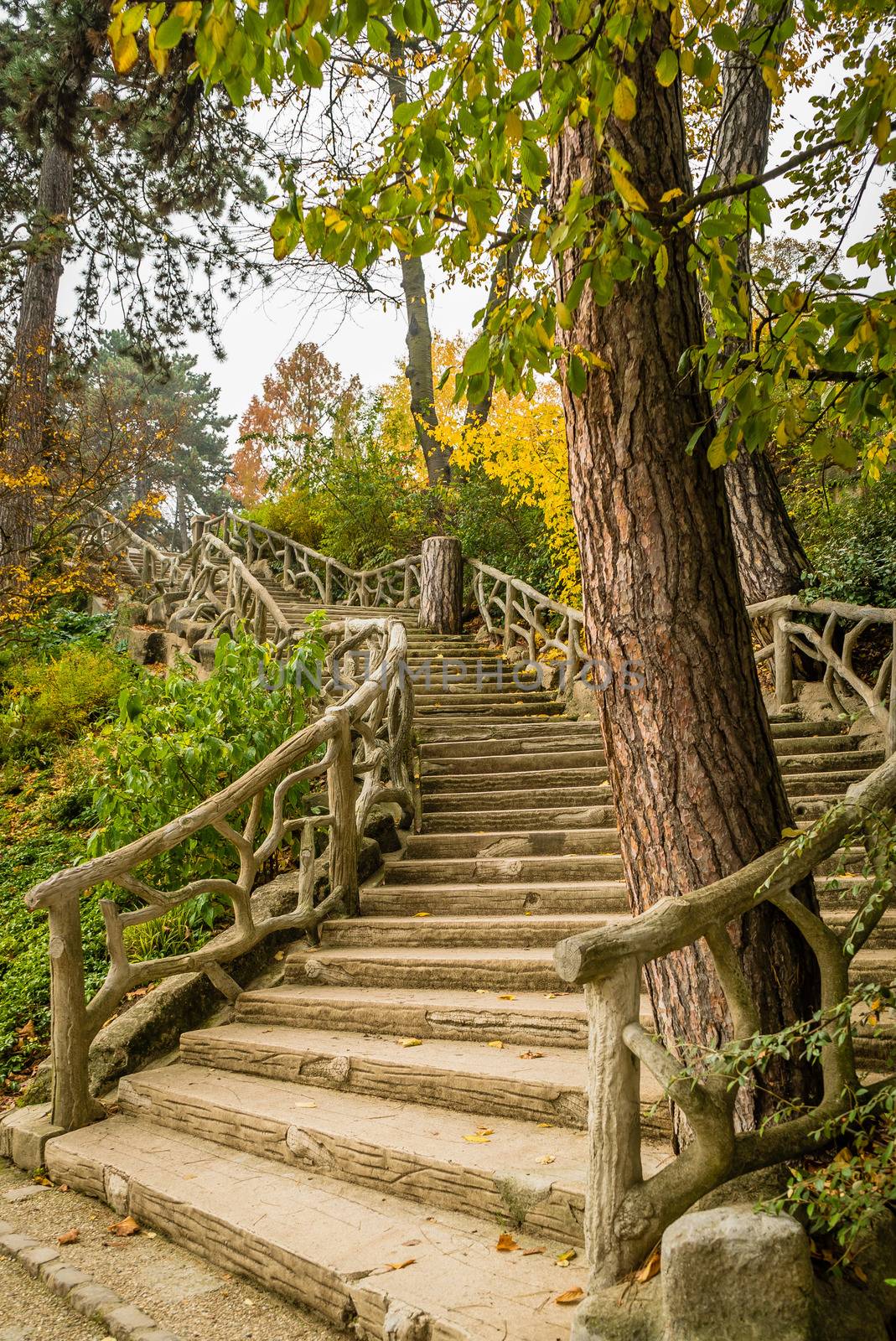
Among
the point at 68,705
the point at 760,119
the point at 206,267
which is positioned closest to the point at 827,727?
the point at 760,119

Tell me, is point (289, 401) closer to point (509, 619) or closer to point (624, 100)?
point (509, 619)

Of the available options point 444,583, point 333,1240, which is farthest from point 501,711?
point 333,1240

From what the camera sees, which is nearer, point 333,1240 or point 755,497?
point 333,1240

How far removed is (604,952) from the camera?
215cm

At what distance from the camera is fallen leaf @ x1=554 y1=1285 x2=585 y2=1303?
228cm

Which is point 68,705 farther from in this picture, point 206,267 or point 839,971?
point 839,971

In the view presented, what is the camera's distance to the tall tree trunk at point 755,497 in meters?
8.06

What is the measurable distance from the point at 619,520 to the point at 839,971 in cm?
140

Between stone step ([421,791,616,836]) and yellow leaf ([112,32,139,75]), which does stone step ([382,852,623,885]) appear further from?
yellow leaf ([112,32,139,75])

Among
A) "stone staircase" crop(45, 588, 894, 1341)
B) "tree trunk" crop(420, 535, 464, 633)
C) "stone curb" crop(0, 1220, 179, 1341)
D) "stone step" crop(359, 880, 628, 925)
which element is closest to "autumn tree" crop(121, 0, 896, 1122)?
"stone staircase" crop(45, 588, 894, 1341)

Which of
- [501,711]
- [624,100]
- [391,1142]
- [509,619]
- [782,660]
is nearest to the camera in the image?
[624,100]

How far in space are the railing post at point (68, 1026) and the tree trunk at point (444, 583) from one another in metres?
8.26

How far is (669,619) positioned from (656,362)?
775 millimetres

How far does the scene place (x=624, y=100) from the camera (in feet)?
7.39
